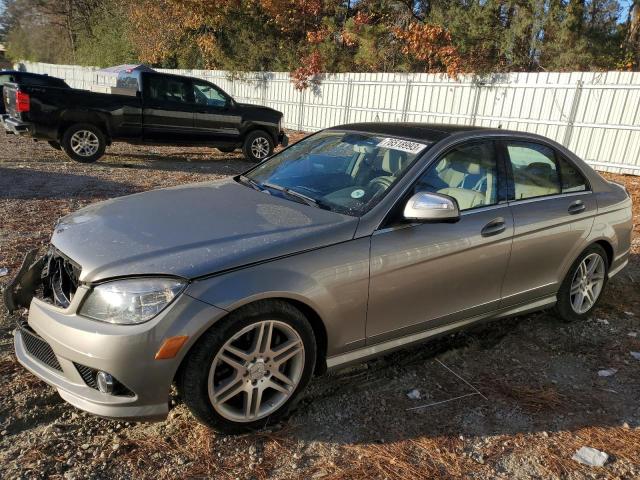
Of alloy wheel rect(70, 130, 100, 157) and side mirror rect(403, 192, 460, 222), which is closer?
side mirror rect(403, 192, 460, 222)

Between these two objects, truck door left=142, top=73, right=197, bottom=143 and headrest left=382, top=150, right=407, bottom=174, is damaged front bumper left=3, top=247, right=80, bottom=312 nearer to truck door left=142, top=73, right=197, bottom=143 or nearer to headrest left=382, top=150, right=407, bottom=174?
headrest left=382, top=150, right=407, bottom=174

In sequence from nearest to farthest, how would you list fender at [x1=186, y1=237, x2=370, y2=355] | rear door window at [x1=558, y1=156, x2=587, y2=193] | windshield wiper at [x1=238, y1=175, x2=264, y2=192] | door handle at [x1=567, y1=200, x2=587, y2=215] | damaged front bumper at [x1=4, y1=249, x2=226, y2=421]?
1. damaged front bumper at [x1=4, y1=249, x2=226, y2=421]
2. fender at [x1=186, y1=237, x2=370, y2=355]
3. windshield wiper at [x1=238, y1=175, x2=264, y2=192]
4. door handle at [x1=567, y1=200, x2=587, y2=215]
5. rear door window at [x1=558, y1=156, x2=587, y2=193]

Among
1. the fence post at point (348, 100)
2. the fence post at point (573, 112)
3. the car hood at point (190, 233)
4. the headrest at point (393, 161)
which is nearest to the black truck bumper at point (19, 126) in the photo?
the car hood at point (190, 233)

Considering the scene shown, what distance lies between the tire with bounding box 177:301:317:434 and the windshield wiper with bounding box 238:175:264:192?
1.19 metres

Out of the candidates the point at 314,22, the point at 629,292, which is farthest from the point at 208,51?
the point at 629,292

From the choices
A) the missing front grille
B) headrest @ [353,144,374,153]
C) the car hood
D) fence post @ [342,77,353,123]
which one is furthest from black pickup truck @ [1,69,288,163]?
headrest @ [353,144,374,153]

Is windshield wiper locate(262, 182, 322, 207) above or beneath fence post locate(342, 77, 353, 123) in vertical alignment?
above

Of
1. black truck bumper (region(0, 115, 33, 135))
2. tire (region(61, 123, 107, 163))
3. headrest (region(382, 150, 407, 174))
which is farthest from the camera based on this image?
tire (region(61, 123, 107, 163))

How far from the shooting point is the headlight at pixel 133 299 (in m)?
2.43

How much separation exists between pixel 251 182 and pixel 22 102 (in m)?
7.40

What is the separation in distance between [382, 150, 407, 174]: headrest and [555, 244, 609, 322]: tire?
1.87 metres

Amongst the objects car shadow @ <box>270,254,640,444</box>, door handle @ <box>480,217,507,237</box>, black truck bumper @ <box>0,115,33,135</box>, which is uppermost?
door handle @ <box>480,217,507,237</box>

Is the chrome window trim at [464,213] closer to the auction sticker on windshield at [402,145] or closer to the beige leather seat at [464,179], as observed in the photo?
the beige leather seat at [464,179]

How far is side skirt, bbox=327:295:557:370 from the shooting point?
306 cm
